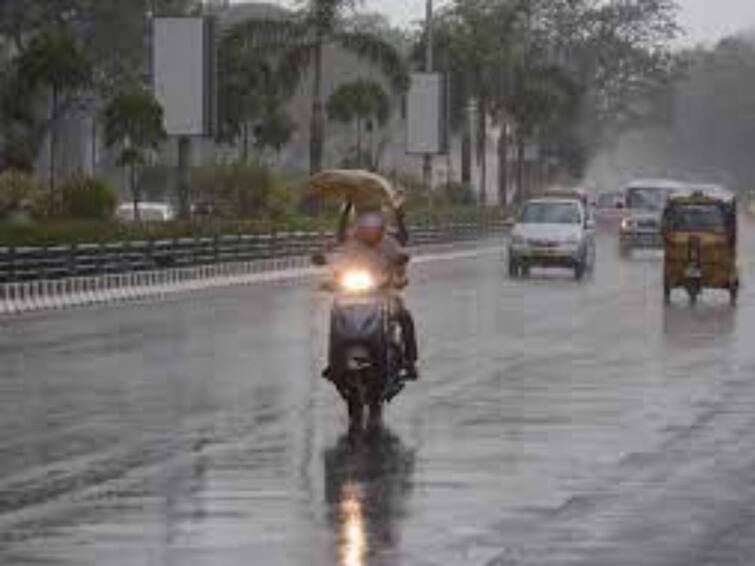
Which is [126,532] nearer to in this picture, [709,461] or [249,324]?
[709,461]

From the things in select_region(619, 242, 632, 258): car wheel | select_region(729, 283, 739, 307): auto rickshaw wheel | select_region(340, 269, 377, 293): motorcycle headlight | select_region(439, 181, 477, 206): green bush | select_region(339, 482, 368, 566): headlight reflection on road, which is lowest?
select_region(619, 242, 632, 258): car wheel

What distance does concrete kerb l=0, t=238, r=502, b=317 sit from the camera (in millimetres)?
37719

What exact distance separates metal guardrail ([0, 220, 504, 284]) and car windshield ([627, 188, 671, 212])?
14368 millimetres

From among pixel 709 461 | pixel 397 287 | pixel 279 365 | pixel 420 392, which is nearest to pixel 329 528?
pixel 709 461

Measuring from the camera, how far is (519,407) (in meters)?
19.3

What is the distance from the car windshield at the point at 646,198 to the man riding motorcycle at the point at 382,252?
51.9 metres

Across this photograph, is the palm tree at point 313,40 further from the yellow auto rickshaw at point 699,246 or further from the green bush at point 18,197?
the yellow auto rickshaw at point 699,246

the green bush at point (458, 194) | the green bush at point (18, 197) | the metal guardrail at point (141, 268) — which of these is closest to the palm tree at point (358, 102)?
the green bush at point (458, 194)

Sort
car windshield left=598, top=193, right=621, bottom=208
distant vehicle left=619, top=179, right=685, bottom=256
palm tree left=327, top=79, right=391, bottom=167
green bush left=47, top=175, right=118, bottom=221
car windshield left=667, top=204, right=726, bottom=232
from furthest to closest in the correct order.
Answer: car windshield left=598, top=193, right=621, bottom=208, palm tree left=327, top=79, right=391, bottom=167, distant vehicle left=619, top=179, right=685, bottom=256, green bush left=47, top=175, right=118, bottom=221, car windshield left=667, top=204, right=726, bottom=232

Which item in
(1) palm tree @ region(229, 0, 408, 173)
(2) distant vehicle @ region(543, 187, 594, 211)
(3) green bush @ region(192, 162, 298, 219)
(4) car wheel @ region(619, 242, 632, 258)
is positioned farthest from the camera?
(4) car wheel @ region(619, 242, 632, 258)

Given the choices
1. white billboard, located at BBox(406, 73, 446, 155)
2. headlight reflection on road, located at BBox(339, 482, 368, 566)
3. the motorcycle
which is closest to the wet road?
headlight reflection on road, located at BBox(339, 482, 368, 566)

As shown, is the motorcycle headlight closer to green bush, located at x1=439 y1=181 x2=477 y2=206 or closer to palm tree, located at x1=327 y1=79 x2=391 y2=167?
palm tree, located at x1=327 y1=79 x2=391 y2=167

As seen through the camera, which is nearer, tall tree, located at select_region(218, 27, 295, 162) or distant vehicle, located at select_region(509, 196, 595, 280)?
distant vehicle, located at select_region(509, 196, 595, 280)

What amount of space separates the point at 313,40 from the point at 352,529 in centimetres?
5474
